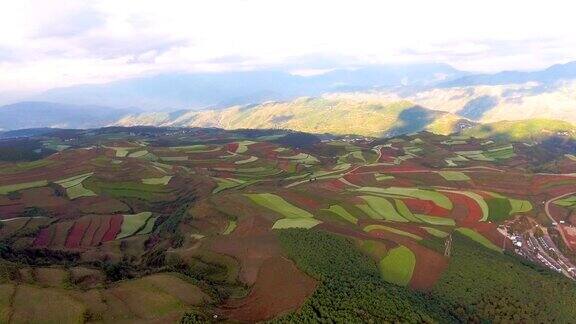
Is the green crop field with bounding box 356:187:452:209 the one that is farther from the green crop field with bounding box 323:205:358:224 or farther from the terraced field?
the green crop field with bounding box 323:205:358:224

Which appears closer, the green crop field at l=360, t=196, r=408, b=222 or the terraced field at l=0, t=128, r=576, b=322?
the terraced field at l=0, t=128, r=576, b=322

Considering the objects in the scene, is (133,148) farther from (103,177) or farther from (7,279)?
(7,279)

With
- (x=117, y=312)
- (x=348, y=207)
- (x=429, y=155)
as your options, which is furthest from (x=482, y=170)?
(x=117, y=312)

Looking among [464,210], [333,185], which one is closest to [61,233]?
[333,185]

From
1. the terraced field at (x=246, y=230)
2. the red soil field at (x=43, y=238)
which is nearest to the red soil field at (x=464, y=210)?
the terraced field at (x=246, y=230)

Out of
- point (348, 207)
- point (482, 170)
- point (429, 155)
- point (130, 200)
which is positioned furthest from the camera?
point (429, 155)

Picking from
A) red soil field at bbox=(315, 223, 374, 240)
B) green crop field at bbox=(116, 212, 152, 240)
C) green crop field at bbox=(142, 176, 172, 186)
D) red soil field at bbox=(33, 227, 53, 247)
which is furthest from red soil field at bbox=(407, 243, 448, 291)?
green crop field at bbox=(142, 176, 172, 186)
